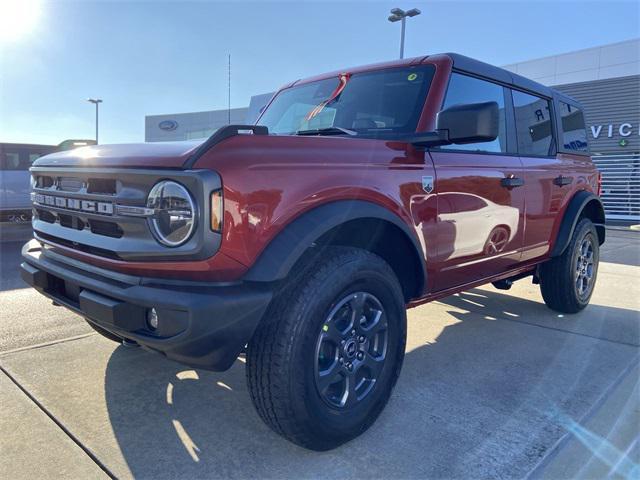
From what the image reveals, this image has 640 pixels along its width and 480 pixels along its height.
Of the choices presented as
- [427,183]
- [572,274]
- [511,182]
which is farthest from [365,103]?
[572,274]

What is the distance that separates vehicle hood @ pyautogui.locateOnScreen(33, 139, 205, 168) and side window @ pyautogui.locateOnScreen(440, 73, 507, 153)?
157 centimetres

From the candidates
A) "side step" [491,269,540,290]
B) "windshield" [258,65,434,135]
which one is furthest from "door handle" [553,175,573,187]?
"windshield" [258,65,434,135]

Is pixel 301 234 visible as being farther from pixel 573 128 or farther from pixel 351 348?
pixel 573 128

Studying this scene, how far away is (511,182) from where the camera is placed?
332 cm

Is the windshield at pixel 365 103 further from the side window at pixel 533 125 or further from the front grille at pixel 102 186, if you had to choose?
the front grille at pixel 102 186

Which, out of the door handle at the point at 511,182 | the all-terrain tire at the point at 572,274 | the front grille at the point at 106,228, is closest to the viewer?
the front grille at the point at 106,228

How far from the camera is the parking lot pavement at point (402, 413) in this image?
2.12 m

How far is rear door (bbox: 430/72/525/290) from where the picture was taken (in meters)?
2.81

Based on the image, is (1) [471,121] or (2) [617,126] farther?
(2) [617,126]

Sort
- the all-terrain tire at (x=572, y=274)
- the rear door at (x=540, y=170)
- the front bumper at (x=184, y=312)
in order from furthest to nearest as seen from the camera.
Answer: the all-terrain tire at (x=572, y=274)
the rear door at (x=540, y=170)
the front bumper at (x=184, y=312)

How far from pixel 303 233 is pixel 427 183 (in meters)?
0.96

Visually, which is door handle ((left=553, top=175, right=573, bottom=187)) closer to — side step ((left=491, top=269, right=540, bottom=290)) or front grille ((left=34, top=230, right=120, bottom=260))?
side step ((left=491, top=269, right=540, bottom=290))

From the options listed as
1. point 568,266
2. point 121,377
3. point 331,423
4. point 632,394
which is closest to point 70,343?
point 121,377

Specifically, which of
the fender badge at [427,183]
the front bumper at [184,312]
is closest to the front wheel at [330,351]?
the front bumper at [184,312]
